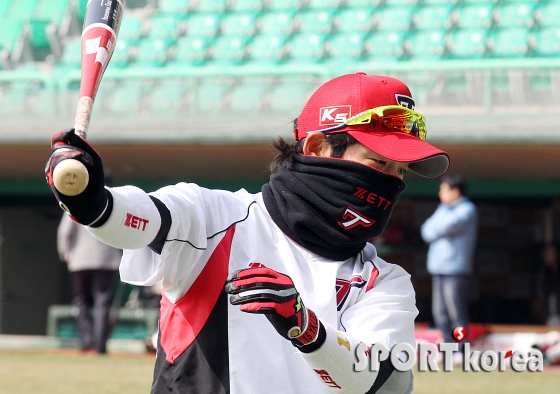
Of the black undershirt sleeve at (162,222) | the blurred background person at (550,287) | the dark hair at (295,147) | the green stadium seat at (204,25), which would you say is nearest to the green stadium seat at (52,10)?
the green stadium seat at (204,25)

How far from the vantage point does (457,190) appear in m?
8.42

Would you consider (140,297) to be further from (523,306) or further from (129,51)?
(523,306)

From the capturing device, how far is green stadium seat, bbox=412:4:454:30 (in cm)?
1144

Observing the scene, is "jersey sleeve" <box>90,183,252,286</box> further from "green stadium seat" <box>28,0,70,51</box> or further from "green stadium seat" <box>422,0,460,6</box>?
"green stadium seat" <box>28,0,70,51</box>

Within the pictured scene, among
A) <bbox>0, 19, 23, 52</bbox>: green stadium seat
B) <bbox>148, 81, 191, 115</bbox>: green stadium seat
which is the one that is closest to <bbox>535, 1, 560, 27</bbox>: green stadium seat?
<bbox>148, 81, 191, 115</bbox>: green stadium seat

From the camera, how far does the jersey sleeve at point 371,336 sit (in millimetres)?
1897

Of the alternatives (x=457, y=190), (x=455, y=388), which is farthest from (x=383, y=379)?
(x=457, y=190)

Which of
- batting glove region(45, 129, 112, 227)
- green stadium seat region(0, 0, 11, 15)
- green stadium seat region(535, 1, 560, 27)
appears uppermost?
green stadium seat region(0, 0, 11, 15)

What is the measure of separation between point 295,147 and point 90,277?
7.40 metres

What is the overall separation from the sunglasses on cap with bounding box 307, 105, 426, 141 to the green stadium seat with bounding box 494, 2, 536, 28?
951 cm

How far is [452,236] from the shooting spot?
8.51m

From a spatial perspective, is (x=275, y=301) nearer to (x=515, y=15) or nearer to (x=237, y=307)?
(x=237, y=307)

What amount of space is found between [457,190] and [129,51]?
5571 mm

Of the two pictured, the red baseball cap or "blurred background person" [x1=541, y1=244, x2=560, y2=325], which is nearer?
the red baseball cap
